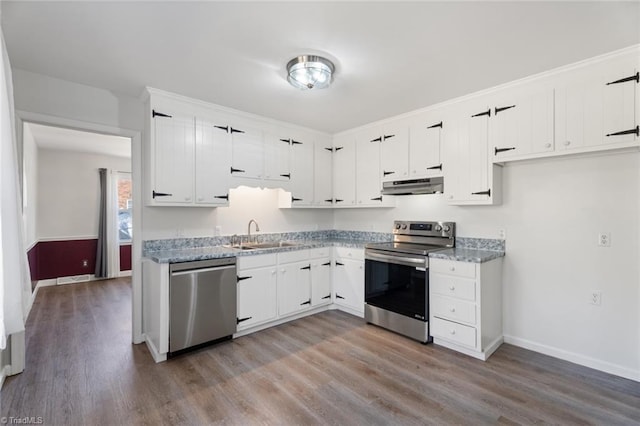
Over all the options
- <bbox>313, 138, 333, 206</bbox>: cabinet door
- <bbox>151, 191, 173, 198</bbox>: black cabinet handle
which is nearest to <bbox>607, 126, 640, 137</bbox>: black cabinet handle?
<bbox>313, 138, 333, 206</bbox>: cabinet door

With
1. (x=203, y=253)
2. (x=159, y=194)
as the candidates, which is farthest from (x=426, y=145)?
(x=159, y=194)

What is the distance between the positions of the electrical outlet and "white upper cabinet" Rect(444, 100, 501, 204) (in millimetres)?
837

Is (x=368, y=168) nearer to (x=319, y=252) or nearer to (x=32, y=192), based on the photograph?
(x=319, y=252)

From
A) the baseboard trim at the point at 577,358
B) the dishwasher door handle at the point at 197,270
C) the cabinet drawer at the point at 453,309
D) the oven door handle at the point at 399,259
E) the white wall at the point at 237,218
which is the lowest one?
the baseboard trim at the point at 577,358

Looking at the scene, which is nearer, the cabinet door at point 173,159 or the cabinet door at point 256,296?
the cabinet door at point 173,159

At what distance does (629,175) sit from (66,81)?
494 centimetres

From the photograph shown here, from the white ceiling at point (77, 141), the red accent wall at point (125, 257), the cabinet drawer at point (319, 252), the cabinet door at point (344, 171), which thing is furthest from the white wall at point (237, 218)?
the red accent wall at point (125, 257)

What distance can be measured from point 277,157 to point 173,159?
129cm

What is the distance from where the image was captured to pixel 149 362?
2783 millimetres

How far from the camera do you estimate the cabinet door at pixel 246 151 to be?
11.8 feet

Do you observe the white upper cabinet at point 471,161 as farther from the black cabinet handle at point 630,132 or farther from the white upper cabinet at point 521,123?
the black cabinet handle at point 630,132

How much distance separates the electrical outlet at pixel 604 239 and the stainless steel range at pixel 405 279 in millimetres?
1248

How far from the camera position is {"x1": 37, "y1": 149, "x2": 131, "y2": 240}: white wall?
585 cm

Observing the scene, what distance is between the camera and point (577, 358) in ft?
8.91
